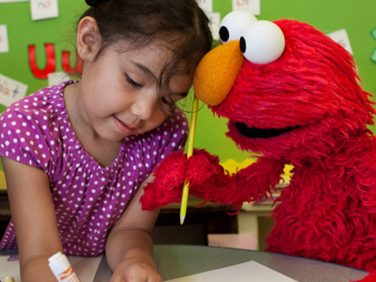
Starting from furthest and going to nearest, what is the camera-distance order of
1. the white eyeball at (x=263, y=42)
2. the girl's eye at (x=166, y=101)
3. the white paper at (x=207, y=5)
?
the white paper at (x=207, y=5)
the girl's eye at (x=166, y=101)
the white eyeball at (x=263, y=42)

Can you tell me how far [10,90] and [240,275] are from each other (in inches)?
33.4

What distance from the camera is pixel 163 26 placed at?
1.70 feet

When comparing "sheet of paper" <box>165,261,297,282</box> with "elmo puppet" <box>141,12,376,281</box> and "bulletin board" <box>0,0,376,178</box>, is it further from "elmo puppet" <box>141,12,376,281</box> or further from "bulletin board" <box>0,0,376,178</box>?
"bulletin board" <box>0,0,376,178</box>

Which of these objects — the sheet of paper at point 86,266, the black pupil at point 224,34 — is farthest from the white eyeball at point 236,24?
the sheet of paper at point 86,266

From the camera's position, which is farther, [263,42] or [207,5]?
[207,5]

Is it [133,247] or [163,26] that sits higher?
[163,26]

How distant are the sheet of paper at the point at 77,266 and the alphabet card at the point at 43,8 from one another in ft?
2.22

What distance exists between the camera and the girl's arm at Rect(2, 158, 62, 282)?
53 cm

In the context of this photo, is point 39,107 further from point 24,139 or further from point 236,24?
point 236,24

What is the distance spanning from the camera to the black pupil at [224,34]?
49 centimetres

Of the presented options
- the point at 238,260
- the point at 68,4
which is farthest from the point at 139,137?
the point at 68,4

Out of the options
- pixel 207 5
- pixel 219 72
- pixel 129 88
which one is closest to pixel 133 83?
pixel 129 88

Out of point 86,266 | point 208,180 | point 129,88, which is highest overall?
point 129,88

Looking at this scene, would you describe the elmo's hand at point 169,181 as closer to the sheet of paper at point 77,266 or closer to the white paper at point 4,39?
the sheet of paper at point 77,266
